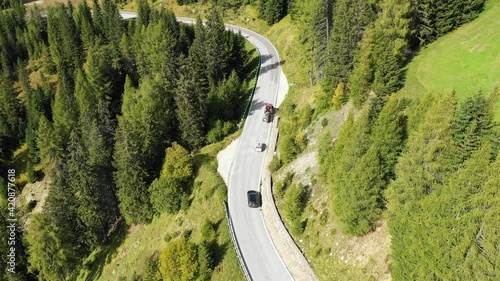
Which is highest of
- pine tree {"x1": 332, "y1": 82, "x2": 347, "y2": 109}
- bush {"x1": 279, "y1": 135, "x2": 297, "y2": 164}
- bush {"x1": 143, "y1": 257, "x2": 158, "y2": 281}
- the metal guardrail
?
pine tree {"x1": 332, "y1": 82, "x2": 347, "y2": 109}

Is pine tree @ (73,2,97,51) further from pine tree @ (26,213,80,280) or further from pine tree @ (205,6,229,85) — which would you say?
pine tree @ (26,213,80,280)

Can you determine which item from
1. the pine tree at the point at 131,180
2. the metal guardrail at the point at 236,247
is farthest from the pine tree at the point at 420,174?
the pine tree at the point at 131,180

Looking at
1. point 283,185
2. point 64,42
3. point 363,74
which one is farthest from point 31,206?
point 363,74

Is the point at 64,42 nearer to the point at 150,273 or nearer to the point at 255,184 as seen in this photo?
the point at 255,184

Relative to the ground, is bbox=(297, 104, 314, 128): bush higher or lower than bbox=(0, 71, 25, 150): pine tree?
higher

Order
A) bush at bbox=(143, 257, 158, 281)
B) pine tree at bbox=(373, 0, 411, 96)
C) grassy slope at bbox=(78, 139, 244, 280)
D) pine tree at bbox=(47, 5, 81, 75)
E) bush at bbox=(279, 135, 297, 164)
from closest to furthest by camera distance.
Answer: bush at bbox=(143, 257, 158, 281)
pine tree at bbox=(373, 0, 411, 96)
grassy slope at bbox=(78, 139, 244, 280)
bush at bbox=(279, 135, 297, 164)
pine tree at bbox=(47, 5, 81, 75)

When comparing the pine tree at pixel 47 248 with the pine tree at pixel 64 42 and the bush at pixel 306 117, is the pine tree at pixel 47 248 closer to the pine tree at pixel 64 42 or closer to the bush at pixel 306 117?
the bush at pixel 306 117

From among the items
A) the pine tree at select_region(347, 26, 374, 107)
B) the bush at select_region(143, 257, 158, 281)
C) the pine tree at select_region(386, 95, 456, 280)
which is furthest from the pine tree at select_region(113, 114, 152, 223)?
the pine tree at select_region(386, 95, 456, 280)

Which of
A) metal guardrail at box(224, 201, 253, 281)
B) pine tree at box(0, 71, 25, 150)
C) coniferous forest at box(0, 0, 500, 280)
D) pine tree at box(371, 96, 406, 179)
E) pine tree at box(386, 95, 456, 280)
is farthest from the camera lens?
pine tree at box(0, 71, 25, 150)
